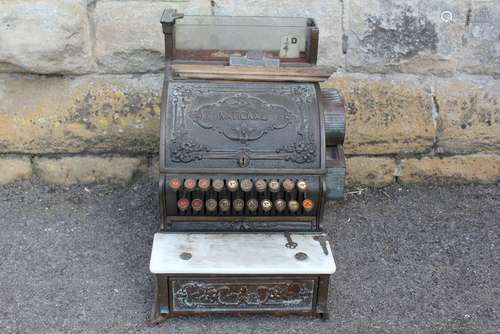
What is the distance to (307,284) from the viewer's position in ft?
8.93

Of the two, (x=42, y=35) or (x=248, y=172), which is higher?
(x=42, y=35)

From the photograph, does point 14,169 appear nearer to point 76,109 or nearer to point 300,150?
point 76,109

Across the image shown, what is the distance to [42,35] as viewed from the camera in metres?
3.35

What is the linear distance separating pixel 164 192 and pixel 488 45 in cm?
200

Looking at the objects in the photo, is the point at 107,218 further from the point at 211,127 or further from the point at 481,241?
the point at 481,241

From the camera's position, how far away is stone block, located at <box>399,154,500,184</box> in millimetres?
3799

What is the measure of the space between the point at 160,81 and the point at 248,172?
40.1 inches

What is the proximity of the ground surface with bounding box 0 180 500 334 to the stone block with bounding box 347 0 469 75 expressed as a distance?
28.6 inches

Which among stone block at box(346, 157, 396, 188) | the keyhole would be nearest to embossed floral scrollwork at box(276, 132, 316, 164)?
the keyhole

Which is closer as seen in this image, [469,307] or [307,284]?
[307,284]

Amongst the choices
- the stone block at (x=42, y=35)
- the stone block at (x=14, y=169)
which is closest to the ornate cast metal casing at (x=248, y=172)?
the stone block at (x=42, y=35)

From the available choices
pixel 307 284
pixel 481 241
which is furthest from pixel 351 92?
pixel 307 284

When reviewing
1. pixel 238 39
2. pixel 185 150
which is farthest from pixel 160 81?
pixel 185 150

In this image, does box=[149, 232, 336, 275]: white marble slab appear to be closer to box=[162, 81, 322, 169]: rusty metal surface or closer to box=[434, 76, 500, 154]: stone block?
box=[162, 81, 322, 169]: rusty metal surface
